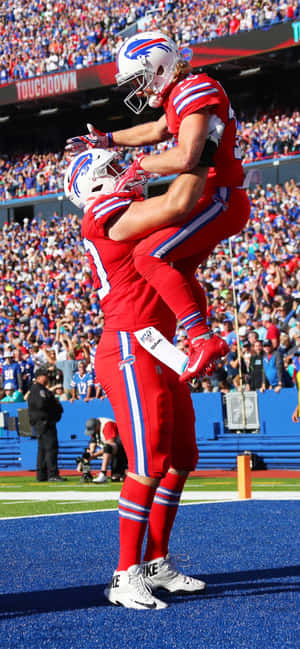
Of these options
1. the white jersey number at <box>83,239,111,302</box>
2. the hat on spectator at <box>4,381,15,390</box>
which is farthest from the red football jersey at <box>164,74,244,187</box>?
the hat on spectator at <box>4,381,15,390</box>

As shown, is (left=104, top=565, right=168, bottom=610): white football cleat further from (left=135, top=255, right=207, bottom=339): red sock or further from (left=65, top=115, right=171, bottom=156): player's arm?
(left=65, top=115, right=171, bottom=156): player's arm

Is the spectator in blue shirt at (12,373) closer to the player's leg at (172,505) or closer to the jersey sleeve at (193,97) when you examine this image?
the player's leg at (172,505)

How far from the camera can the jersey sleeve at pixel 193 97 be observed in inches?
156

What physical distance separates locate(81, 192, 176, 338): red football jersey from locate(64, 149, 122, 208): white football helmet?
9 cm

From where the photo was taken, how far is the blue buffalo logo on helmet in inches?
164

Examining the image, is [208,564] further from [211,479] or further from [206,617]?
[211,479]

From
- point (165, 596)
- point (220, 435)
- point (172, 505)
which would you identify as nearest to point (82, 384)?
point (220, 435)

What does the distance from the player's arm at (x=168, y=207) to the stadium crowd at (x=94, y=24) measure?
24.8 metres

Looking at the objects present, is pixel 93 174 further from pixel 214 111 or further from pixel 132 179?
pixel 214 111

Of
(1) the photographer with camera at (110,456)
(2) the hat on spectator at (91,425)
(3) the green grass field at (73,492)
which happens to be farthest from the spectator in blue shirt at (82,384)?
(1) the photographer with camera at (110,456)

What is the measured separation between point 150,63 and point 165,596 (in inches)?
95.7

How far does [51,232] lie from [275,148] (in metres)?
7.68

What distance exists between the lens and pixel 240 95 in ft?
107

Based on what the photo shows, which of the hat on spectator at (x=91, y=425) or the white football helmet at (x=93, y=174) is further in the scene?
the hat on spectator at (x=91, y=425)
